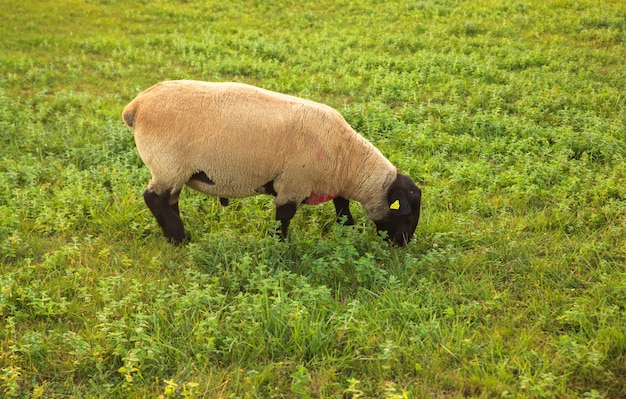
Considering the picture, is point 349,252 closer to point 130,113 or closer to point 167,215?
point 167,215

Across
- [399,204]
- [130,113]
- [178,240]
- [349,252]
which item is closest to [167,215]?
[178,240]

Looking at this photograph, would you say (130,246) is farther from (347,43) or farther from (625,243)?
(347,43)

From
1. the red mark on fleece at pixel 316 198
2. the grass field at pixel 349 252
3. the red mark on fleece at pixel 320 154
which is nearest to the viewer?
the grass field at pixel 349 252

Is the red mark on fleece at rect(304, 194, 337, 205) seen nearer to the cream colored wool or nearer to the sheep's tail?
the cream colored wool

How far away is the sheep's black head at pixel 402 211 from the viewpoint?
248 inches

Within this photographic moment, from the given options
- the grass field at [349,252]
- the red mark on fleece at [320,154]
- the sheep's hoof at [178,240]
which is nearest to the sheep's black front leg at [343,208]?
the grass field at [349,252]

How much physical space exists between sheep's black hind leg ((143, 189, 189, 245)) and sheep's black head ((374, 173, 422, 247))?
2.15m

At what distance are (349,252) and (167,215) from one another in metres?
1.96

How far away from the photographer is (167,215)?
6.38 metres

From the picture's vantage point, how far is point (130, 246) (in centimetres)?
651

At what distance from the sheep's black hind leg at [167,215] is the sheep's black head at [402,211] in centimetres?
215

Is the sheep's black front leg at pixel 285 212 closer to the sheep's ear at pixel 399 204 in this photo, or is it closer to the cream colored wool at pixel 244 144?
the cream colored wool at pixel 244 144

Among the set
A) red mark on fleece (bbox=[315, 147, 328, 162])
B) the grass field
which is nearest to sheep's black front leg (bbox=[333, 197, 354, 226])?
the grass field

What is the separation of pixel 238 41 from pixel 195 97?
7.99 metres
